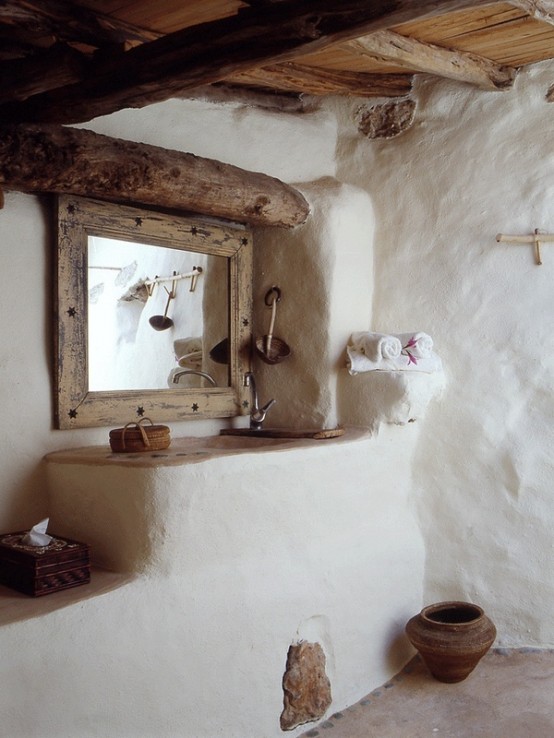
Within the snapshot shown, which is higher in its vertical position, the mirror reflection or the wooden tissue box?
the mirror reflection

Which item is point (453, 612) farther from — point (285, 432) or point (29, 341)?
point (29, 341)

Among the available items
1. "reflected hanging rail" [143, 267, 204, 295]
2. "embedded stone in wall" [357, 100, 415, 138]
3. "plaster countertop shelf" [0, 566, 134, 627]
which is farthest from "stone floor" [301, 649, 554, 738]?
"embedded stone in wall" [357, 100, 415, 138]

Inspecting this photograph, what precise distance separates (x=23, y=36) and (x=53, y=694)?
1.69 metres

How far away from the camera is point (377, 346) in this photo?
2.77 meters

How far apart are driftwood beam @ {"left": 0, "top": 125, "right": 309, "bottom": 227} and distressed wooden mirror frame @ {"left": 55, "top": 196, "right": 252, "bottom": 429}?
7 cm

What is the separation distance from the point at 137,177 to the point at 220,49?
2.24 ft

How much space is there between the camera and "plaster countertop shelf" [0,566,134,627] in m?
1.79

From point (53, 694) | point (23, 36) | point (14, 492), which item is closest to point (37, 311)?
point (14, 492)

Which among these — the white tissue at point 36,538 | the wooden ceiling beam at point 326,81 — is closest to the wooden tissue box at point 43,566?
the white tissue at point 36,538

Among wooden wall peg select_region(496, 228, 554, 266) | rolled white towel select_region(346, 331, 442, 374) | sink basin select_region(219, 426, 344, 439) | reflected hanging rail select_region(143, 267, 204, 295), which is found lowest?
sink basin select_region(219, 426, 344, 439)

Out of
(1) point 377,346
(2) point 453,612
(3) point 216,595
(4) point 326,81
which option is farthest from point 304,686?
(4) point 326,81

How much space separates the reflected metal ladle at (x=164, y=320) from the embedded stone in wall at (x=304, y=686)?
117 centimetres

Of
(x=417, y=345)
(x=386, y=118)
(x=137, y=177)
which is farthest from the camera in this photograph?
(x=386, y=118)

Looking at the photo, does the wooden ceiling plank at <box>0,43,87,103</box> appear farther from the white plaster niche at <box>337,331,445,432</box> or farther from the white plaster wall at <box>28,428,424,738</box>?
the white plaster niche at <box>337,331,445,432</box>
